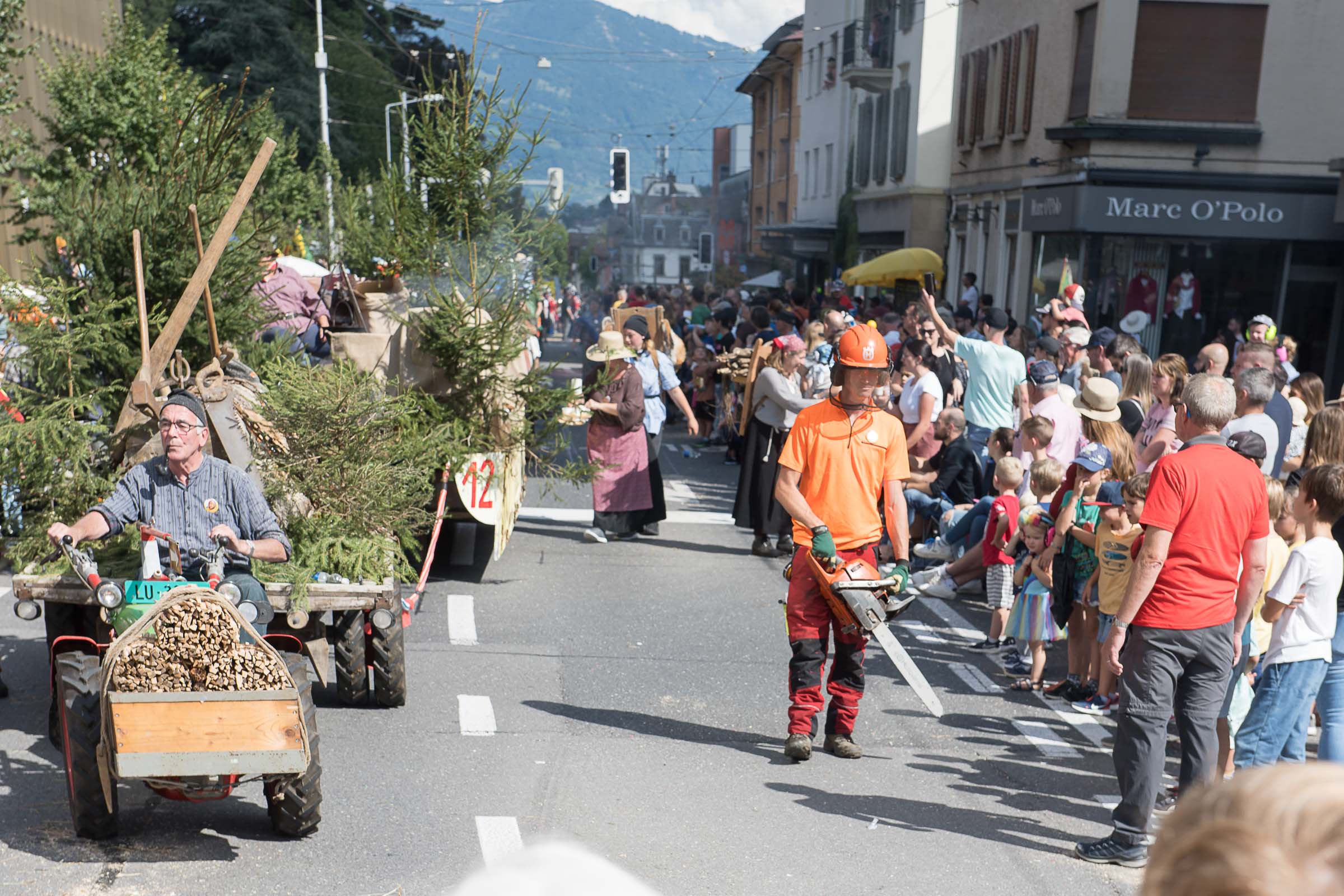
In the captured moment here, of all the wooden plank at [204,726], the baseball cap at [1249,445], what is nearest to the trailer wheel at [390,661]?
the wooden plank at [204,726]

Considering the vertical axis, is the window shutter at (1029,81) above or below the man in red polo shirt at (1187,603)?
above

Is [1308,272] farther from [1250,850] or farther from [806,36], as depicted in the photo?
[806,36]

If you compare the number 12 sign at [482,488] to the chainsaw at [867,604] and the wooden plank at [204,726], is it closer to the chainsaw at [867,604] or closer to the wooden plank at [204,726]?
the chainsaw at [867,604]

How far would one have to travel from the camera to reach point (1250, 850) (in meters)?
1.16

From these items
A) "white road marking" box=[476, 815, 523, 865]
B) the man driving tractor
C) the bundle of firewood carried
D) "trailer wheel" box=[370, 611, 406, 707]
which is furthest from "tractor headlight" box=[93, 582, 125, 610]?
"white road marking" box=[476, 815, 523, 865]

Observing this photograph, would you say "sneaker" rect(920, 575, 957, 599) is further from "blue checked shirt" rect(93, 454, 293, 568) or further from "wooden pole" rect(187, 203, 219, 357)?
"blue checked shirt" rect(93, 454, 293, 568)

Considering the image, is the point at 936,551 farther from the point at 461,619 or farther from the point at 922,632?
the point at 461,619

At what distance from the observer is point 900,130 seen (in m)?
33.8

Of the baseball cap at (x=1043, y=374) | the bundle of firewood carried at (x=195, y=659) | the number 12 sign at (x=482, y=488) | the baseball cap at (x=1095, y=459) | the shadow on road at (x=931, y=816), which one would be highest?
the baseball cap at (x=1043, y=374)

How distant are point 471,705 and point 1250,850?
21.3ft

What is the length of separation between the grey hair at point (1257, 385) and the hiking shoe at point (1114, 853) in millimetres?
3241

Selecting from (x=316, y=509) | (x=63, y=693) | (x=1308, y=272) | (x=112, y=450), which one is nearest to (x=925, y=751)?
(x=316, y=509)

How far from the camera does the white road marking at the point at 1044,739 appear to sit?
22.8ft

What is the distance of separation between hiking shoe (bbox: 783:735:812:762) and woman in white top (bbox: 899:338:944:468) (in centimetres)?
556
